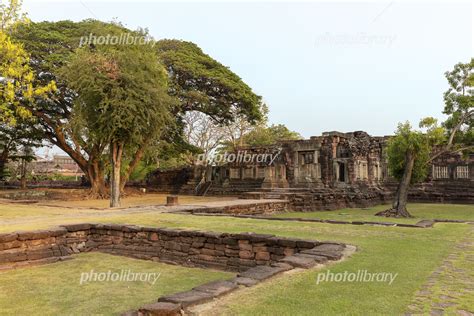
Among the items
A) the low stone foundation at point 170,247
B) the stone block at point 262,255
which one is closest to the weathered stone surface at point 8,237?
the low stone foundation at point 170,247

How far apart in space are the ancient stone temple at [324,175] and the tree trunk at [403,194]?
4557 mm

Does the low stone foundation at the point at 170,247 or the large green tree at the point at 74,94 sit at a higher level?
the large green tree at the point at 74,94

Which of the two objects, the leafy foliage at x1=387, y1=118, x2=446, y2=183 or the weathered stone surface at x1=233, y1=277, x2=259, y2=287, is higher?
the leafy foliage at x1=387, y1=118, x2=446, y2=183

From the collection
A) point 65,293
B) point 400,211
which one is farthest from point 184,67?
point 65,293

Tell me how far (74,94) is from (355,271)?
23491mm

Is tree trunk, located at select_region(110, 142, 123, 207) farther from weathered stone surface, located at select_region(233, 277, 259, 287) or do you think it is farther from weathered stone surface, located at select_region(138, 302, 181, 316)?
weathered stone surface, located at select_region(138, 302, 181, 316)

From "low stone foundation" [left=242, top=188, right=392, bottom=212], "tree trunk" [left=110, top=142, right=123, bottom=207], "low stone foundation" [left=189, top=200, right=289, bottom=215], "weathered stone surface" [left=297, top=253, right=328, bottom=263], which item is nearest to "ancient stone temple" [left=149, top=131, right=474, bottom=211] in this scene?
"low stone foundation" [left=242, top=188, right=392, bottom=212]

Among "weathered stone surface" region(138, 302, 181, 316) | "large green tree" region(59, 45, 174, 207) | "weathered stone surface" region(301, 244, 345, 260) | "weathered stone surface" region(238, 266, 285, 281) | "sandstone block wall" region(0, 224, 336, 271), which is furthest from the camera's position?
"large green tree" region(59, 45, 174, 207)

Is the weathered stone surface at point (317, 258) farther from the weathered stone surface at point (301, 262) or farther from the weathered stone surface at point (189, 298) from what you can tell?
the weathered stone surface at point (189, 298)

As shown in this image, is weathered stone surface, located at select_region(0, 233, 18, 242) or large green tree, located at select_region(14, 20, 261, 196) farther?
large green tree, located at select_region(14, 20, 261, 196)

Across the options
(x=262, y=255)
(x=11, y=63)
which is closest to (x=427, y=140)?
(x=262, y=255)

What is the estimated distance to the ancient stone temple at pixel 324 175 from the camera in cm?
2244

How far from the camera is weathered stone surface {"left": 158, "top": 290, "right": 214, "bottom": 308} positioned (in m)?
4.22

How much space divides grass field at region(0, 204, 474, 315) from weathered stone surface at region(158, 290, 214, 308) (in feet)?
0.72
